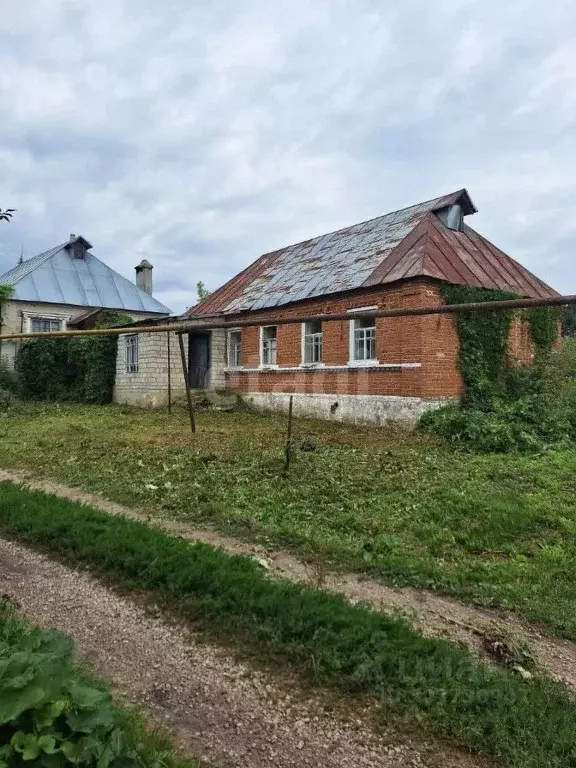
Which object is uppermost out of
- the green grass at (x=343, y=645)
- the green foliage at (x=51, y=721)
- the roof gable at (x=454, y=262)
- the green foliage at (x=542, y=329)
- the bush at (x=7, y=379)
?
the roof gable at (x=454, y=262)

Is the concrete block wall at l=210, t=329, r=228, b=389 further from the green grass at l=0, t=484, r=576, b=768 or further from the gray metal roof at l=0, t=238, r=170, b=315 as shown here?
the green grass at l=0, t=484, r=576, b=768

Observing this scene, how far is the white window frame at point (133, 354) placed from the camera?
65.0 feet

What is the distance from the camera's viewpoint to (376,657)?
3072mm

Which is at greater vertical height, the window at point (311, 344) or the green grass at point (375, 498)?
the window at point (311, 344)

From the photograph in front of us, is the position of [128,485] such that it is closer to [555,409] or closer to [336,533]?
[336,533]

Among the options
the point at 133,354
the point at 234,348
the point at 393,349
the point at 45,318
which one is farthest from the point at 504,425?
the point at 45,318

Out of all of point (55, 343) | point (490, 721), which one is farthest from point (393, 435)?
point (55, 343)

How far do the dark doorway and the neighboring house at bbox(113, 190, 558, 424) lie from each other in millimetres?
120

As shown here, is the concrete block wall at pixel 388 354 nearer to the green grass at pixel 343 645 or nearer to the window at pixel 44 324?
the green grass at pixel 343 645

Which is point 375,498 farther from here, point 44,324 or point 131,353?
point 44,324

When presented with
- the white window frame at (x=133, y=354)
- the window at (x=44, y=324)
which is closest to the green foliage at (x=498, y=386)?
the white window frame at (x=133, y=354)

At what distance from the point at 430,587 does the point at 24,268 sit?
90.8ft

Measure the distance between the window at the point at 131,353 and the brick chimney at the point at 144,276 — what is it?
8653 mm

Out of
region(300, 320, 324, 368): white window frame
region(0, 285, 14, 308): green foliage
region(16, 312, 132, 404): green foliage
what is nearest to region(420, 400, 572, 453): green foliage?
region(300, 320, 324, 368): white window frame
